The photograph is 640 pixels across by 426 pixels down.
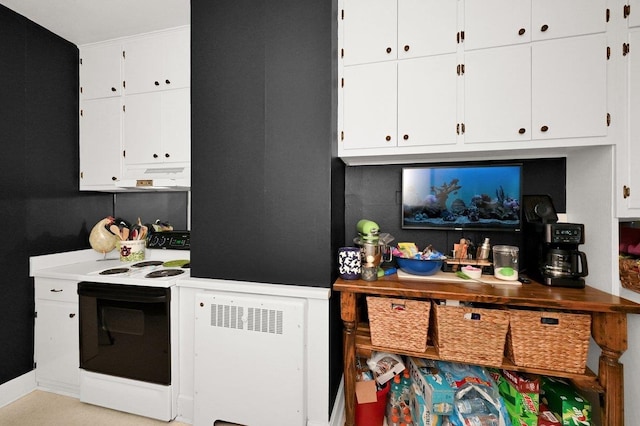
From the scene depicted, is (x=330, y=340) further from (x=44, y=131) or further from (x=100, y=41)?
(x=100, y=41)

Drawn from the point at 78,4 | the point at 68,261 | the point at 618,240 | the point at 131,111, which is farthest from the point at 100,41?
the point at 618,240

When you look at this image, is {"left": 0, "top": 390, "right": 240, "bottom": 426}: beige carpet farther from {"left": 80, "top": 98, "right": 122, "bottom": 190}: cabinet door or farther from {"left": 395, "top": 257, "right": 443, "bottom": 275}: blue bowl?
{"left": 80, "top": 98, "right": 122, "bottom": 190}: cabinet door

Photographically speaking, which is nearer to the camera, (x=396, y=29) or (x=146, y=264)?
(x=396, y=29)

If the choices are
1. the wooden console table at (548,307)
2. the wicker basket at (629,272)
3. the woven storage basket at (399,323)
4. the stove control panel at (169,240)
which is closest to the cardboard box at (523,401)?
the wooden console table at (548,307)

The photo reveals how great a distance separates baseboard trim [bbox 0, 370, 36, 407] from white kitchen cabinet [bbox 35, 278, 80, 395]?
37mm

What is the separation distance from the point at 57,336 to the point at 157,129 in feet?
5.89

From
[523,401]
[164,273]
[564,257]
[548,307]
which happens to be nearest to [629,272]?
[564,257]

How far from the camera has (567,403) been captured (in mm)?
1408

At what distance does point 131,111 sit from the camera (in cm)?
229

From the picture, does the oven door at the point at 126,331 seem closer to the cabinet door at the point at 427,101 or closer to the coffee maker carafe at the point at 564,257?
the cabinet door at the point at 427,101

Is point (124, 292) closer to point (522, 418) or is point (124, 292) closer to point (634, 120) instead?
point (522, 418)

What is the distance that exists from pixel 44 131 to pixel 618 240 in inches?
163

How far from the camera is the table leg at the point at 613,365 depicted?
48.3 inches

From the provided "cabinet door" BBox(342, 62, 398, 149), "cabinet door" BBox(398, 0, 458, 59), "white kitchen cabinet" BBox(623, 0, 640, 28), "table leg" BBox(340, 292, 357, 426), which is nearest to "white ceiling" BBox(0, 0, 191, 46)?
"cabinet door" BBox(342, 62, 398, 149)
